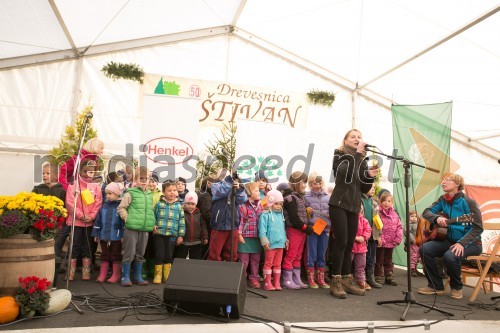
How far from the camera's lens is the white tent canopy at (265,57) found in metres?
6.09

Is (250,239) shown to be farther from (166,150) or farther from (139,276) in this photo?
(166,150)

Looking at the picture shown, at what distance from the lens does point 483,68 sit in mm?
6152

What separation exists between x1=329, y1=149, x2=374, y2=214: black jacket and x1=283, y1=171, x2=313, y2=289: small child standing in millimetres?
710

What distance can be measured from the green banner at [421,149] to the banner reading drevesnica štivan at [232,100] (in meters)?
2.56

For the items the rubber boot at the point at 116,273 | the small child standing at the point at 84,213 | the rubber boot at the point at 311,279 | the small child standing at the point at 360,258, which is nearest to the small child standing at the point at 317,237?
the rubber boot at the point at 311,279

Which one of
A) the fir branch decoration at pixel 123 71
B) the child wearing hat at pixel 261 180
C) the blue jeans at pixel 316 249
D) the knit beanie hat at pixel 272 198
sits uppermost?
the fir branch decoration at pixel 123 71

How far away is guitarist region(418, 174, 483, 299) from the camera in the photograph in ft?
14.0

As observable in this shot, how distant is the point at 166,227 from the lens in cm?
427

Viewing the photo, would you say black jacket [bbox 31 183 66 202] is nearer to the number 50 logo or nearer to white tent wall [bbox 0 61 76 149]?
white tent wall [bbox 0 61 76 149]

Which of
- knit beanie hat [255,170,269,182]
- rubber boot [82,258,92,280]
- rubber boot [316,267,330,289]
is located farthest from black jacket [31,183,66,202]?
rubber boot [316,267,330,289]

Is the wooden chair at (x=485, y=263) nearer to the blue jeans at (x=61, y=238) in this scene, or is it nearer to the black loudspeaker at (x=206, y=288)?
the black loudspeaker at (x=206, y=288)

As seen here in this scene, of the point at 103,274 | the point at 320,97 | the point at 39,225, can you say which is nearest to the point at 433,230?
the point at 103,274

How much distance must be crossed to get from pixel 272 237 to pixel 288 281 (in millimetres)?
557

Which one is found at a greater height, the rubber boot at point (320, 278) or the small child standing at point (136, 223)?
the small child standing at point (136, 223)
